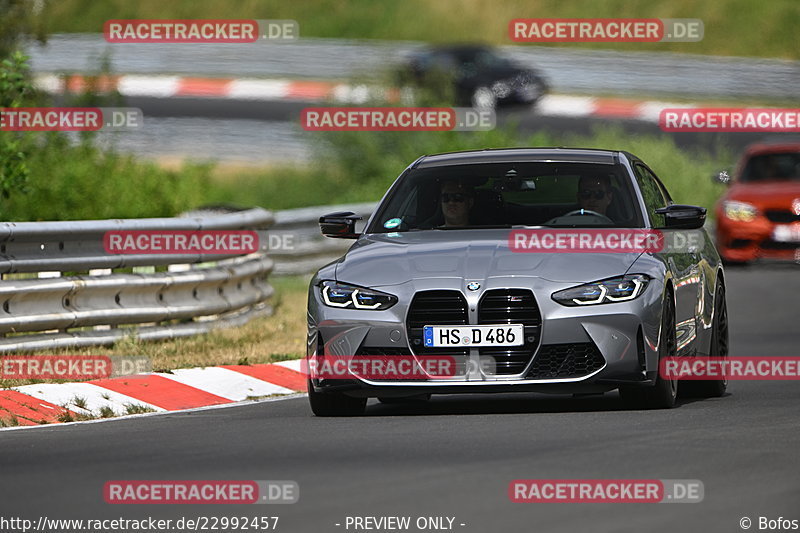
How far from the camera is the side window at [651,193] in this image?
438 inches

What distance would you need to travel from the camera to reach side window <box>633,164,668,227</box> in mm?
11117

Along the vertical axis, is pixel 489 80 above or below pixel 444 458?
below

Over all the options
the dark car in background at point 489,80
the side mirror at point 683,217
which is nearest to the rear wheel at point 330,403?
the side mirror at point 683,217

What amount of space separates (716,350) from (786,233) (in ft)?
36.1

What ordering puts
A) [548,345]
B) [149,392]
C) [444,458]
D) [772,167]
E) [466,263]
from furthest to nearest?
[772,167] < [149,392] < [466,263] < [548,345] < [444,458]

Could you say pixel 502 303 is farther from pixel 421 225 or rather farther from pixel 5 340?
pixel 5 340

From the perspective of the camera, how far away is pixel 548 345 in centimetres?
967

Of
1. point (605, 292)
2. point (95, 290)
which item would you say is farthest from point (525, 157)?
point (95, 290)

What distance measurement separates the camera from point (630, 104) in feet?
130

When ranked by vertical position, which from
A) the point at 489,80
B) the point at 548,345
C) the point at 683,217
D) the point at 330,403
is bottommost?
the point at 489,80

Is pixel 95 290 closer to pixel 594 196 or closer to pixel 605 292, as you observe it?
pixel 594 196

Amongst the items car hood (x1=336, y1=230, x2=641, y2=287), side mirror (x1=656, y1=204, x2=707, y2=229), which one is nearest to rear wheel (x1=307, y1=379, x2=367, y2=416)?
car hood (x1=336, y1=230, x2=641, y2=287)

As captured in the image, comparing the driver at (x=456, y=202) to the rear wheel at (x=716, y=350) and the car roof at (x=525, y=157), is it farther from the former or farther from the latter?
the rear wheel at (x=716, y=350)

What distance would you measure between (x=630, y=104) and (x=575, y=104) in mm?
1209
